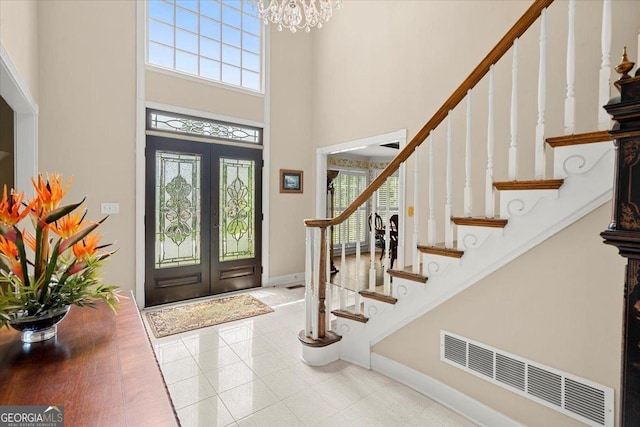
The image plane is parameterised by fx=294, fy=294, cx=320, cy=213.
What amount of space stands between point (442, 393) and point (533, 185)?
1439 millimetres

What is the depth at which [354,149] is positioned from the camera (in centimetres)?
425

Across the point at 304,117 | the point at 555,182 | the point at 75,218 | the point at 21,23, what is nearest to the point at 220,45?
the point at 304,117

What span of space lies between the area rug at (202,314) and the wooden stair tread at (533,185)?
289 centimetres

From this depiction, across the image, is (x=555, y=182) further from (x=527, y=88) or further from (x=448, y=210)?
(x=527, y=88)

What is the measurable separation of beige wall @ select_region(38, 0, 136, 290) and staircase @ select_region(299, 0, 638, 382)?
99.1 inches

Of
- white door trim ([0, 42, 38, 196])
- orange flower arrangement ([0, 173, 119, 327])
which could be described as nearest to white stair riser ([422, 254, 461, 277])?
orange flower arrangement ([0, 173, 119, 327])

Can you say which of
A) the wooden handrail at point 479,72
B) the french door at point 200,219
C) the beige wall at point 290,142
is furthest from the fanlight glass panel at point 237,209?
the wooden handrail at point 479,72

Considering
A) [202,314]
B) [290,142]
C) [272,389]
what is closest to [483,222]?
[272,389]

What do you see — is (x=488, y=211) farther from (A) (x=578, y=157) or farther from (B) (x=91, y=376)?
(B) (x=91, y=376)

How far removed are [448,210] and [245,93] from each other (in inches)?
139

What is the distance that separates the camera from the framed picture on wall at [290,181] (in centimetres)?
464

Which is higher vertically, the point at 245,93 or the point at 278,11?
the point at 278,11

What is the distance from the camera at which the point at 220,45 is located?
13.7ft

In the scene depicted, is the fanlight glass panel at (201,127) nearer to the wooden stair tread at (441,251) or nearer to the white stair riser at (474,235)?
the wooden stair tread at (441,251)
